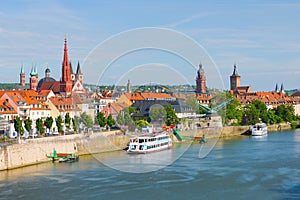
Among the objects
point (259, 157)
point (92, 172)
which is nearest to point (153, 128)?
point (259, 157)

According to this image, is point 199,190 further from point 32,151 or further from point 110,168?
point 32,151

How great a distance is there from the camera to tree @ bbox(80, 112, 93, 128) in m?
32.1

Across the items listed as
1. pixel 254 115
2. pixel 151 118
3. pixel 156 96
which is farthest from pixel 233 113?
pixel 151 118

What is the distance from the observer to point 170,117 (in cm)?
3916

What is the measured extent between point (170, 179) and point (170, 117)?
17.4 m

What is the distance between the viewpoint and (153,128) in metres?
35.7

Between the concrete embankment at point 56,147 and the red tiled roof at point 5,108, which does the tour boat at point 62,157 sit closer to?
the concrete embankment at point 56,147

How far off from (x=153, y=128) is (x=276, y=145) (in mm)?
7794

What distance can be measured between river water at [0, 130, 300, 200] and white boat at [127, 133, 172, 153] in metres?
2.25

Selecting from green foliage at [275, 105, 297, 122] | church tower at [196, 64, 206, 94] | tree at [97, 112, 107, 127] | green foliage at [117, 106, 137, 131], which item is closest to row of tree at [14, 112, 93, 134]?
tree at [97, 112, 107, 127]

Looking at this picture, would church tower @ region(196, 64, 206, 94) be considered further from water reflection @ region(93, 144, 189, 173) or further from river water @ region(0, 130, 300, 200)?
river water @ region(0, 130, 300, 200)

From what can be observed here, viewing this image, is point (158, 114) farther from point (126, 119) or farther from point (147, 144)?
point (147, 144)

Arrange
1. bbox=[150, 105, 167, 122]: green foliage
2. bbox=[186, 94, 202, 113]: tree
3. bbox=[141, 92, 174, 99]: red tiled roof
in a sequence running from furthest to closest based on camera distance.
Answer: bbox=[141, 92, 174, 99]: red tiled roof < bbox=[150, 105, 167, 122]: green foliage < bbox=[186, 94, 202, 113]: tree

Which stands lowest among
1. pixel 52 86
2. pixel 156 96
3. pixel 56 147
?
pixel 56 147
